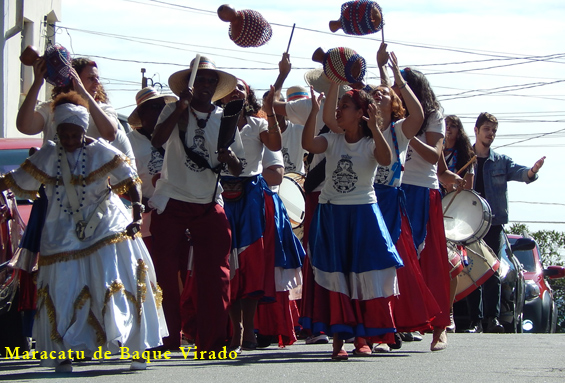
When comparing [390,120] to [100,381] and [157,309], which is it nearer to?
[157,309]

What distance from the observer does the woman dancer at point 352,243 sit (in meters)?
8.08

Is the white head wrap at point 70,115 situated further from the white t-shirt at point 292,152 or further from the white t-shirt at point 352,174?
the white t-shirt at point 292,152

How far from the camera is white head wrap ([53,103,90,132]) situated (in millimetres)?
7207

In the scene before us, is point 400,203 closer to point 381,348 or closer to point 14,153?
point 381,348

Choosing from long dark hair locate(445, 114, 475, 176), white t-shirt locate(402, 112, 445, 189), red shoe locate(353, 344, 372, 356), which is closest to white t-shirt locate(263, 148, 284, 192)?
white t-shirt locate(402, 112, 445, 189)

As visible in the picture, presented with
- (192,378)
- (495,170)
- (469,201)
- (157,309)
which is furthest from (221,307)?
(495,170)

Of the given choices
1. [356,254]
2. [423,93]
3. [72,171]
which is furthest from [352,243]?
[72,171]

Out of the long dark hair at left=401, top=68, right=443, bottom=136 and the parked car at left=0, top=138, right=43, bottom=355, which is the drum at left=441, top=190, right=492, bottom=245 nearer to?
the long dark hair at left=401, top=68, right=443, bottom=136

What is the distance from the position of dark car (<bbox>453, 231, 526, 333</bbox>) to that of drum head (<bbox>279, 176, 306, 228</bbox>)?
2.81m

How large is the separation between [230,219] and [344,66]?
159 centimetres

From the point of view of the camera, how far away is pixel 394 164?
8.80m

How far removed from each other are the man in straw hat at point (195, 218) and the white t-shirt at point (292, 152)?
3755 mm

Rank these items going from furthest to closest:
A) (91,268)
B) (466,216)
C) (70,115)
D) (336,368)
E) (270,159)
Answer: (466,216)
(270,159)
(336,368)
(70,115)
(91,268)

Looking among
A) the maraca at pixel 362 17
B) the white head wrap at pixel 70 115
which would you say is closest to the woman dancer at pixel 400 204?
the maraca at pixel 362 17
